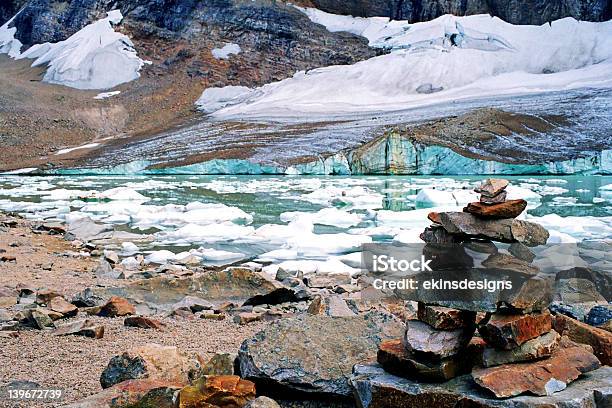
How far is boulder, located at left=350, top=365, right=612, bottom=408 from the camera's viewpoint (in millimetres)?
2330

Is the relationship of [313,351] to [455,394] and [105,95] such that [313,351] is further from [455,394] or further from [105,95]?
[105,95]

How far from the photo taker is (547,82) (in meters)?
41.7

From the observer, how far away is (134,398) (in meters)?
2.72

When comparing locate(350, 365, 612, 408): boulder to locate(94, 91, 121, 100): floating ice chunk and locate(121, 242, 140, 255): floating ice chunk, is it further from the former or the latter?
locate(94, 91, 121, 100): floating ice chunk

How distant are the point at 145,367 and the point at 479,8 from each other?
56.7m

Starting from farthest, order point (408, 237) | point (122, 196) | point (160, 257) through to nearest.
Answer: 1. point (122, 196)
2. point (408, 237)
3. point (160, 257)

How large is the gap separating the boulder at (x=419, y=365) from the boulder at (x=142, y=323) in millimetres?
2306

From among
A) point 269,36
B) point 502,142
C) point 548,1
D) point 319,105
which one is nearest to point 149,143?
point 319,105

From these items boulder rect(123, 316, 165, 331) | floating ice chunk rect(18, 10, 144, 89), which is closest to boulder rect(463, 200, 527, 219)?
boulder rect(123, 316, 165, 331)

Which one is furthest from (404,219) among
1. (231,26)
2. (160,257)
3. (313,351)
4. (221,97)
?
(231,26)

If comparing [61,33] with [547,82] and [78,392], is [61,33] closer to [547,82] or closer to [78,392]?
[547,82]

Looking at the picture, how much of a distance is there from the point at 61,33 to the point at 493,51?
39.7 metres

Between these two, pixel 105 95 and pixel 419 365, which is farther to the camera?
pixel 105 95

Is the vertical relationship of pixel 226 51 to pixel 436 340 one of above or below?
above
